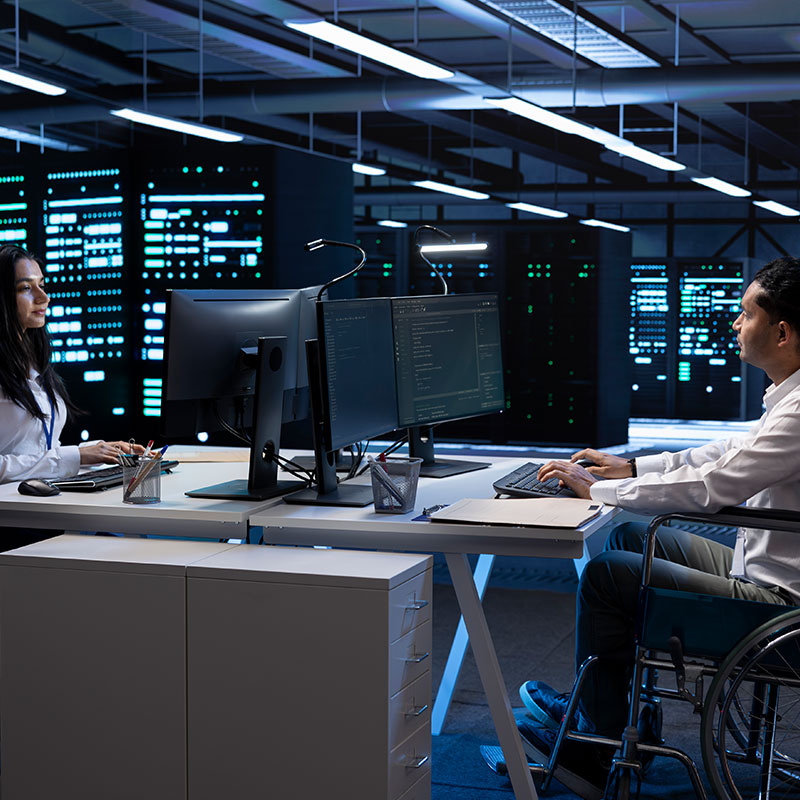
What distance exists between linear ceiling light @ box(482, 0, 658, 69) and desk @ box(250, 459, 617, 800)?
4.13 metres

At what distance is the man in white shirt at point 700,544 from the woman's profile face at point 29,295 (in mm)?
1613

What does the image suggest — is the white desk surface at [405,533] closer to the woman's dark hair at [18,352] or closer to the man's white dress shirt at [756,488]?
the man's white dress shirt at [756,488]

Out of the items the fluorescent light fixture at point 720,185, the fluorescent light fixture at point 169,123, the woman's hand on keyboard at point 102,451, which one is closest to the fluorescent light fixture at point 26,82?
the fluorescent light fixture at point 169,123

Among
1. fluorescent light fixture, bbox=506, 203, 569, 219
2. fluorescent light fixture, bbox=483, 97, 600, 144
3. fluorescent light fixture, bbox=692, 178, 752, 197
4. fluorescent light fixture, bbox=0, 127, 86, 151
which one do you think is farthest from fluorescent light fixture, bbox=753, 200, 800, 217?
fluorescent light fixture, bbox=0, 127, 86, 151

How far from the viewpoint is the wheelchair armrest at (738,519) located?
2.22 metres

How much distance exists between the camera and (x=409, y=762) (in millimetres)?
2176

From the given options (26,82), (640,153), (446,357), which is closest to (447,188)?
(640,153)

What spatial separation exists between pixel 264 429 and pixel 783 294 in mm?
1306

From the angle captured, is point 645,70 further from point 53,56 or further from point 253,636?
point 253,636

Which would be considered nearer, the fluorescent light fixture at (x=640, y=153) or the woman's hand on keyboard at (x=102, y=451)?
the woman's hand on keyboard at (x=102, y=451)

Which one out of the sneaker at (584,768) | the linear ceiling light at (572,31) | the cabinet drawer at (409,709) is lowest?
the sneaker at (584,768)

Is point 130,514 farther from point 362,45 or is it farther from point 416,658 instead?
point 362,45

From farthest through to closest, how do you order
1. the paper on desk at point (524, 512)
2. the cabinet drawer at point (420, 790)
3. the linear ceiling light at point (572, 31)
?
the linear ceiling light at point (572, 31)
the paper on desk at point (524, 512)
the cabinet drawer at point (420, 790)

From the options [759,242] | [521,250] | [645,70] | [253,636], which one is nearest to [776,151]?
→ [759,242]
